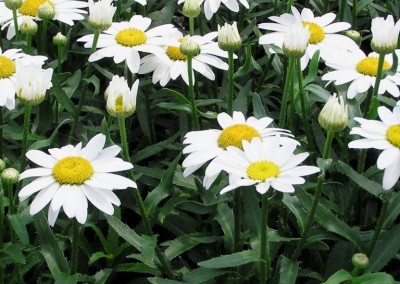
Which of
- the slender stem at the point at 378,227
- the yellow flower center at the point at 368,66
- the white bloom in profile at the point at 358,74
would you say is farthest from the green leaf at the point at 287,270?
the yellow flower center at the point at 368,66

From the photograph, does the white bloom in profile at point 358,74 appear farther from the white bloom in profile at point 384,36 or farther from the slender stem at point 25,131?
the slender stem at point 25,131

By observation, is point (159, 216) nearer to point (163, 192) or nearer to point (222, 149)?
point (163, 192)

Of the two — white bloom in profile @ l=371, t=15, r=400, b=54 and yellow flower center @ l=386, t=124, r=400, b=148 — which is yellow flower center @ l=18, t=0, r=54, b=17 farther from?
yellow flower center @ l=386, t=124, r=400, b=148

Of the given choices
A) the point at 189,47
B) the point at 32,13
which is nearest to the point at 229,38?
the point at 189,47

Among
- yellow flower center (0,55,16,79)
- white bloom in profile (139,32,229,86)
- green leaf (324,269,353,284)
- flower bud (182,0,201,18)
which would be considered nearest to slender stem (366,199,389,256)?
green leaf (324,269,353,284)

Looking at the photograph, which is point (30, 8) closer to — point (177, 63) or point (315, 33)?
point (177, 63)

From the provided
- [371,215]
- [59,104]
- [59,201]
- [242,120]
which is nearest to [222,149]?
[242,120]
